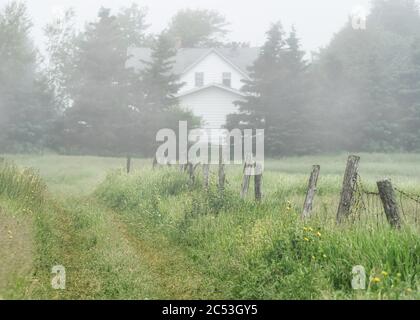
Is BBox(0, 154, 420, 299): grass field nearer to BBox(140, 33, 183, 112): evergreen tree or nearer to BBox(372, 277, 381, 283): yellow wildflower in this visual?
BBox(372, 277, 381, 283): yellow wildflower

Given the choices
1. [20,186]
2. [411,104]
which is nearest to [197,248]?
[20,186]

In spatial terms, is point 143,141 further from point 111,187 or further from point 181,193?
point 181,193

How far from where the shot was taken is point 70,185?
2234 centimetres

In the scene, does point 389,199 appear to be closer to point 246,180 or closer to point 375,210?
point 375,210

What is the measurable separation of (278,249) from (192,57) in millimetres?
48935

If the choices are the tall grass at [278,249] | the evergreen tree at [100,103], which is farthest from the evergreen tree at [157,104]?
the tall grass at [278,249]

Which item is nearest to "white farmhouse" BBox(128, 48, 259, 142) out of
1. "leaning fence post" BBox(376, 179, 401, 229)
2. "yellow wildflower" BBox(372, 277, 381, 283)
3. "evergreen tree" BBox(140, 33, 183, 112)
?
"evergreen tree" BBox(140, 33, 183, 112)

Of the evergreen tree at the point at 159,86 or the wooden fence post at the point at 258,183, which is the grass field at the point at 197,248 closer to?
the wooden fence post at the point at 258,183

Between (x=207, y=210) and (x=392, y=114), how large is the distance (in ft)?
105

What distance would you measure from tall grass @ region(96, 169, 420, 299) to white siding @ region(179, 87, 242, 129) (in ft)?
109

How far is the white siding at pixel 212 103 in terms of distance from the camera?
46.6 meters

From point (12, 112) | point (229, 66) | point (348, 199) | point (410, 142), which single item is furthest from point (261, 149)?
point (348, 199)

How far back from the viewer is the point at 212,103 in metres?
46.7

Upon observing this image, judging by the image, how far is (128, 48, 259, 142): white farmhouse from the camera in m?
46.5
